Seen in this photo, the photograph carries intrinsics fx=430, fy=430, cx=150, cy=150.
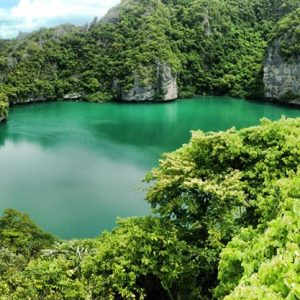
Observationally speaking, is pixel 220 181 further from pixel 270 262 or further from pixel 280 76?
pixel 280 76

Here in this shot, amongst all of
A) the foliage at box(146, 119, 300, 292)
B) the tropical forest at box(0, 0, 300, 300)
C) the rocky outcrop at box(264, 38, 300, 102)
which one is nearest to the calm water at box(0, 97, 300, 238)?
the tropical forest at box(0, 0, 300, 300)

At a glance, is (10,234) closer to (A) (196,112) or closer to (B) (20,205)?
(B) (20,205)

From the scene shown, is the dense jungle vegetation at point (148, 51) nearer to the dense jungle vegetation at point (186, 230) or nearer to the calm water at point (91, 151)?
the calm water at point (91, 151)

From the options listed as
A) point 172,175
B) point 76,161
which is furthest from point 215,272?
point 76,161

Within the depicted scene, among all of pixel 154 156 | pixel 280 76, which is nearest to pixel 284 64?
pixel 280 76

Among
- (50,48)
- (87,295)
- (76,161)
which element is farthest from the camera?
(50,48)

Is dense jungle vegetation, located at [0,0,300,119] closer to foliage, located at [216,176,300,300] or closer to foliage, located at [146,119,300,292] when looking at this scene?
foliage, located at [146,119,300,292]
